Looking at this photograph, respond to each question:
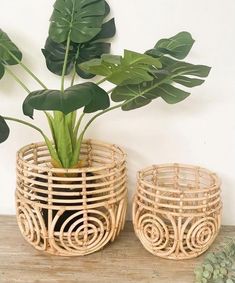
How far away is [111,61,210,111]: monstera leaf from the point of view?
95 centimetres

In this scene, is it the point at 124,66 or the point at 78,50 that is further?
the point at 78,50

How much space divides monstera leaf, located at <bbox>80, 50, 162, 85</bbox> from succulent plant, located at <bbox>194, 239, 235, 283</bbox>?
0.44 metres

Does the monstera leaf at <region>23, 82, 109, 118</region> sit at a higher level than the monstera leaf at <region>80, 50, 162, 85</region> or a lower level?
lower

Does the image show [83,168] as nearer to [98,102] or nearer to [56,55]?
[98,102]

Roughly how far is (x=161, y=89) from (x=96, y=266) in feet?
1.50

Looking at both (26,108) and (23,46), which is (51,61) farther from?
(26,108)

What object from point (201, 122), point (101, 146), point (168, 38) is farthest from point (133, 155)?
point (168, 38)

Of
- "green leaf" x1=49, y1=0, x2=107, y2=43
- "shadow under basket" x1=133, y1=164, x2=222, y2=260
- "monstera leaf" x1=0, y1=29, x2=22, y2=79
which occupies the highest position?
"green leaf" x1=49, y1=0, x2=107, y2=43

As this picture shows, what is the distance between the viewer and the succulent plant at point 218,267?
871mm

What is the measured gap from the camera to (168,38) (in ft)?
3.45

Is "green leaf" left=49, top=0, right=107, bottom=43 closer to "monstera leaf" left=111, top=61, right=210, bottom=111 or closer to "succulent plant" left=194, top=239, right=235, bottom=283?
"monstera leaf" left=111, top=61, right=210, bottom=111

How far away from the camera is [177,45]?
1.01 m

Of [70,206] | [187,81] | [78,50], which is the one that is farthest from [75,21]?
[70,206]

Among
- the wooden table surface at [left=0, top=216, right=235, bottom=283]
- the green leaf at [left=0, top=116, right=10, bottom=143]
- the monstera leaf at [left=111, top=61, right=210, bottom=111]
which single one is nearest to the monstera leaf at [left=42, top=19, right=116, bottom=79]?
the monstera leaf at [left=111, top=61, right=210, bottom=111]
